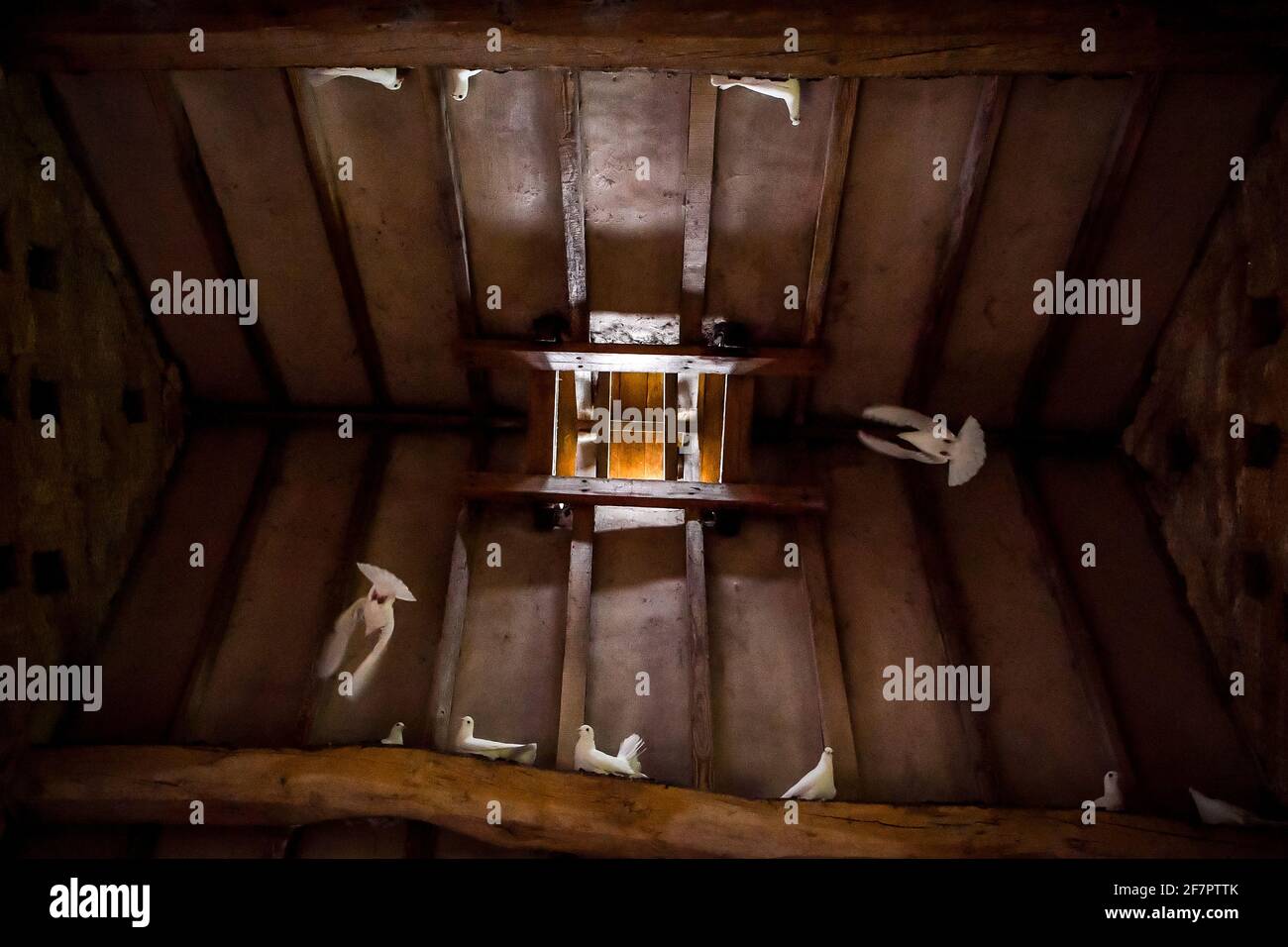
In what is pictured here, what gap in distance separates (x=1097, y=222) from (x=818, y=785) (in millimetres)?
2611

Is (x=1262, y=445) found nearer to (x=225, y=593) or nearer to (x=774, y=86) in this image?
(x=774, y=86)

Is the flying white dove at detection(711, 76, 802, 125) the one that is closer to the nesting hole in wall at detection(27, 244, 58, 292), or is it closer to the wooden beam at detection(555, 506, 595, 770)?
the wooden beam at detection(555, 506, 595, 770)

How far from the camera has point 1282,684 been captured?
3.17 m

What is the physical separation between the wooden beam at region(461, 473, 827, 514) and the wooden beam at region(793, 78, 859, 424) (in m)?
0.51

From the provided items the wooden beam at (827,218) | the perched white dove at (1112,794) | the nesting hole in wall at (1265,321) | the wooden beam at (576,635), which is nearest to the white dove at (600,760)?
the wooden beam at (576,635)

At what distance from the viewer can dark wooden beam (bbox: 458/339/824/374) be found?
12.8 ft

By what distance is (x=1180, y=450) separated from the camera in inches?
148

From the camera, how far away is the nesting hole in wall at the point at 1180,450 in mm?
3699

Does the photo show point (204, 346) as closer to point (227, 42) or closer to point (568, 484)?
point (227, 42)

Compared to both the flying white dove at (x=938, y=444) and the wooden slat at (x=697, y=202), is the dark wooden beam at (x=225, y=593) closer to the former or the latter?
the wooden slat at (x=697, y=202)

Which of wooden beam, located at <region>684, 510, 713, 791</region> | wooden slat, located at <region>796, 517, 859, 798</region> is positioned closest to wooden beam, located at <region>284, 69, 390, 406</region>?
wooden beam, located at <region>684, 510, 713, 791</region>

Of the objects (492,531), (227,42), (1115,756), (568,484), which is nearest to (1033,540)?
(1115,756)
